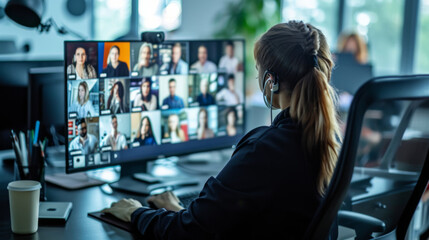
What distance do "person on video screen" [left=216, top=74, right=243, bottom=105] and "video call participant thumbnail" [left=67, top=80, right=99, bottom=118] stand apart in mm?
529

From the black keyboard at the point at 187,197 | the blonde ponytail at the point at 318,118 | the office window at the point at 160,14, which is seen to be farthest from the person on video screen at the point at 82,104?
the office window at the point at 160,14

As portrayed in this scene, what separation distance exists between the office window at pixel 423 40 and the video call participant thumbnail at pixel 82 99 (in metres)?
4.42

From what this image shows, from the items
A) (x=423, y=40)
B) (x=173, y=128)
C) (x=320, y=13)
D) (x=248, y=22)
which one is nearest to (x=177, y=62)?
(x=173, y=128)

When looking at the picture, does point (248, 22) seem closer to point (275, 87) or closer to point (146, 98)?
point (146, 98)

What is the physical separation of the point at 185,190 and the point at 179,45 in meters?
0.51

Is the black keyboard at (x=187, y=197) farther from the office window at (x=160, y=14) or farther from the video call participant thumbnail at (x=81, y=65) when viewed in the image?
the office window at (x=160, y=14)

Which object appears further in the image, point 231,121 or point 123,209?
point 231,121

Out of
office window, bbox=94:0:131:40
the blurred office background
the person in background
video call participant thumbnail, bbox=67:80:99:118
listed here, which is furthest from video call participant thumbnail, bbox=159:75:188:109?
office window, bbox=94:0:131:40

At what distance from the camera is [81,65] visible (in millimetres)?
1604

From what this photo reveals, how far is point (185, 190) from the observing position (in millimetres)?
1802

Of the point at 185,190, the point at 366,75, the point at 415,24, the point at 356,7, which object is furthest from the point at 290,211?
the point at 356,7

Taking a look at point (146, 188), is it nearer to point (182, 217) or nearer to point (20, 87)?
point (182, 217)

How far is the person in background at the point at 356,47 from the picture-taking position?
15.8 ft

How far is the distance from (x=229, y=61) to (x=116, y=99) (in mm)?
525
